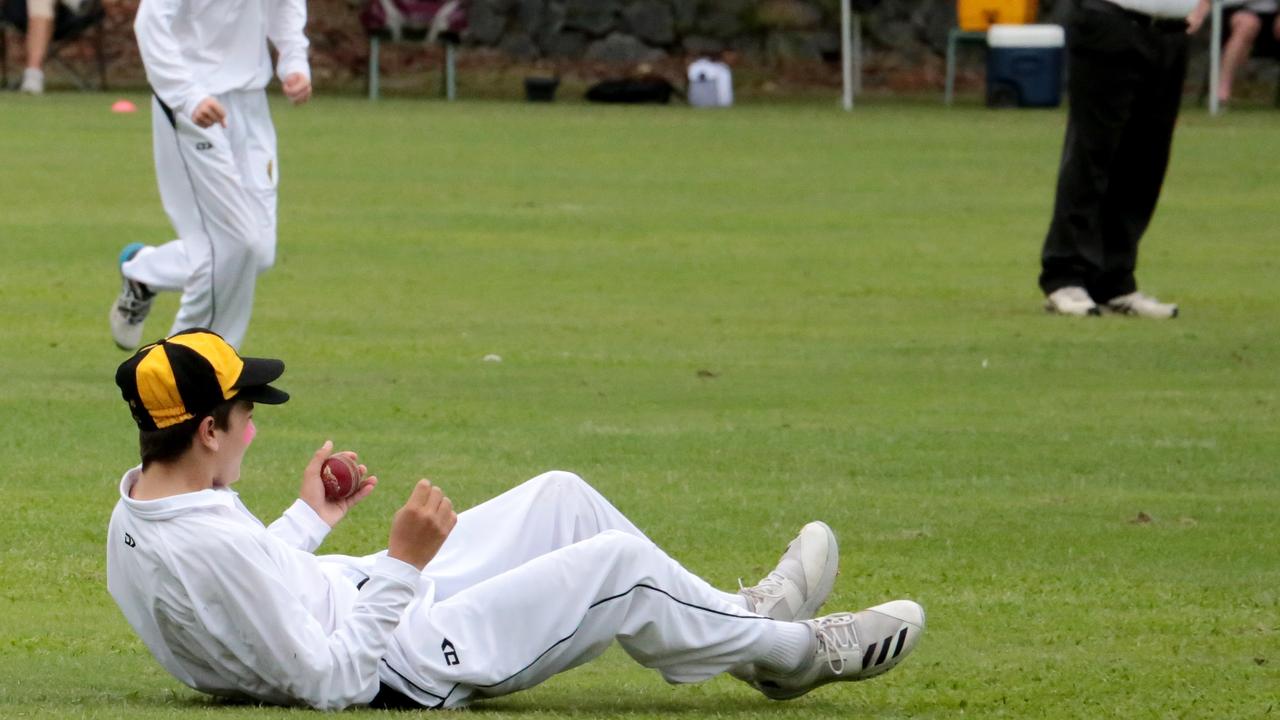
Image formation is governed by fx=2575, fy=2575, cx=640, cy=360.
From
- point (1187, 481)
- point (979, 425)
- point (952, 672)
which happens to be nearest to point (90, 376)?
point (979, 425)

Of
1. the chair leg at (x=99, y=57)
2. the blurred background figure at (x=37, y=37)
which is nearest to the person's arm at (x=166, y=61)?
the blurred background figure at (x=37, y=37)

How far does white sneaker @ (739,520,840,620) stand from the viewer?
6070 millimetres

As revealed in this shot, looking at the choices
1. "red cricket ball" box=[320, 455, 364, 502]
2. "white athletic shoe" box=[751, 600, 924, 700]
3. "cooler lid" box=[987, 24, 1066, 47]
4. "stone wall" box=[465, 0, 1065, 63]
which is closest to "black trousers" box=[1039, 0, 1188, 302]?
"white athletic shoe" box=[751, 600, 924, 700]

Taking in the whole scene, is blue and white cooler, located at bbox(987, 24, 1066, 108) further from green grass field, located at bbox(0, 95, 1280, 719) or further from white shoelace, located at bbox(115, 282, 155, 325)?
white shoelace, located at bbox(115, 282, 155, 325)

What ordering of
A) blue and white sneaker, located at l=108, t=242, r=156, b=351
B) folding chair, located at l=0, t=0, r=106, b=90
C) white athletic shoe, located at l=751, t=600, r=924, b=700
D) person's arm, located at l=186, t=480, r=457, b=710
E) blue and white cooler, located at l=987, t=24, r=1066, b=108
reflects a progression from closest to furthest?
1. person's arm, located at l=186, t=480, r=457, b=710
2. white athletic shoe, located at l=751, t=600, r=924, b=700
3. blue and white sneaker, located at l=108, t=242, r=156, b=351
4. folding chair, located at l=0, t=0, r=106, b=90
5. blue and white cooler, located at l=987, t=24, r=1066, b=108

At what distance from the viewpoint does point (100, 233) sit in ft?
54.5

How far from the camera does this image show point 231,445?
5348 mm

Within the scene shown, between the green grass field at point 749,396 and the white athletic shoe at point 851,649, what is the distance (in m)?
0.08

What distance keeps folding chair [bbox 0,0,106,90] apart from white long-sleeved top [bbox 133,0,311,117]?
1994cm

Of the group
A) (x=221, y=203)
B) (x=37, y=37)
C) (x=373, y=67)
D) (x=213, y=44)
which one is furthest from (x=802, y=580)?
(x=373, y=67)

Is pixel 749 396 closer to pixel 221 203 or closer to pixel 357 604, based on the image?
pixel 221 203

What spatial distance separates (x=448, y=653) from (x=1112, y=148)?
9.02m

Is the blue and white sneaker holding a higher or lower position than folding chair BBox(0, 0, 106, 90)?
higher

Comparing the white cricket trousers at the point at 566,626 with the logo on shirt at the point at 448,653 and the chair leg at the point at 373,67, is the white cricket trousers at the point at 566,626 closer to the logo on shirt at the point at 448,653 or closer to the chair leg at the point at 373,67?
the logo on shirt at the point at 448,653
